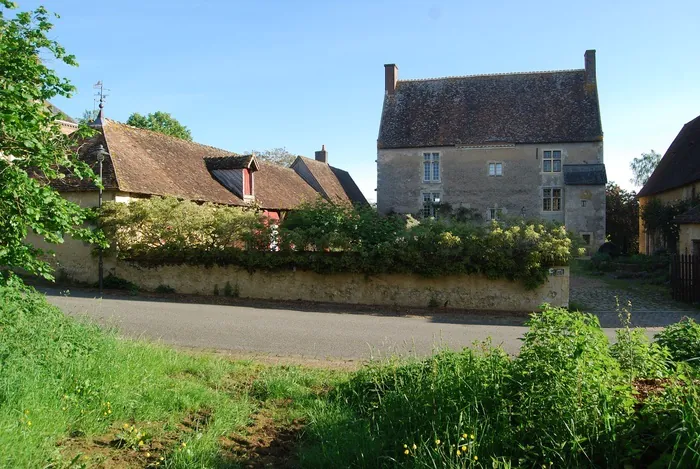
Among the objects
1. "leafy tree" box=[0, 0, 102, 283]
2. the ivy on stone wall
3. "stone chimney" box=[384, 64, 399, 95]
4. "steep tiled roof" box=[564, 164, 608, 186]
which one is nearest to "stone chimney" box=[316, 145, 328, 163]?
"stone chimney" box=[384, 64, 399, 95]

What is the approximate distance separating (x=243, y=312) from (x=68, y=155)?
24.4ft

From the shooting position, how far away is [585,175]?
115 feet

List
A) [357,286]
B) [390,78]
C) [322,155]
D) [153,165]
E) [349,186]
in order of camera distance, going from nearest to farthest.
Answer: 1. [357,286]
2. [153,165]
3. [390,78]
4. [349,186]
5. [322,155]

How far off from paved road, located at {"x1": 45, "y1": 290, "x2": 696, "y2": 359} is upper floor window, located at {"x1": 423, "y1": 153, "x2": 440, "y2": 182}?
2473 cm

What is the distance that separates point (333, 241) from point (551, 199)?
2569 cm

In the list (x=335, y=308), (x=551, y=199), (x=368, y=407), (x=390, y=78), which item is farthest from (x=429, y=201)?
(x=368, y=407)

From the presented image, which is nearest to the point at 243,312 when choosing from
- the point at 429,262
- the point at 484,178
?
the point at 429,262

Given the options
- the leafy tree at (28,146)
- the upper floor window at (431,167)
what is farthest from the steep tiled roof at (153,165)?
the upper floor window at (431,167)

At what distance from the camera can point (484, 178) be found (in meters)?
37.3

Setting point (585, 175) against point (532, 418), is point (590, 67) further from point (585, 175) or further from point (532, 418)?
point (532, 418)

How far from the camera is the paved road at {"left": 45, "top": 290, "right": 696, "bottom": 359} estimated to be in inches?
367

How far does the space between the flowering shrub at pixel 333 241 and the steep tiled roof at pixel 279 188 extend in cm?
905

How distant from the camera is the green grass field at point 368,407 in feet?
12.7

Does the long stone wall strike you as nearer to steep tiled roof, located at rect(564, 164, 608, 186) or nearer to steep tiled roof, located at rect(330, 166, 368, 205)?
steep tiled roof, located at rect(564, 164, 608, 186)
